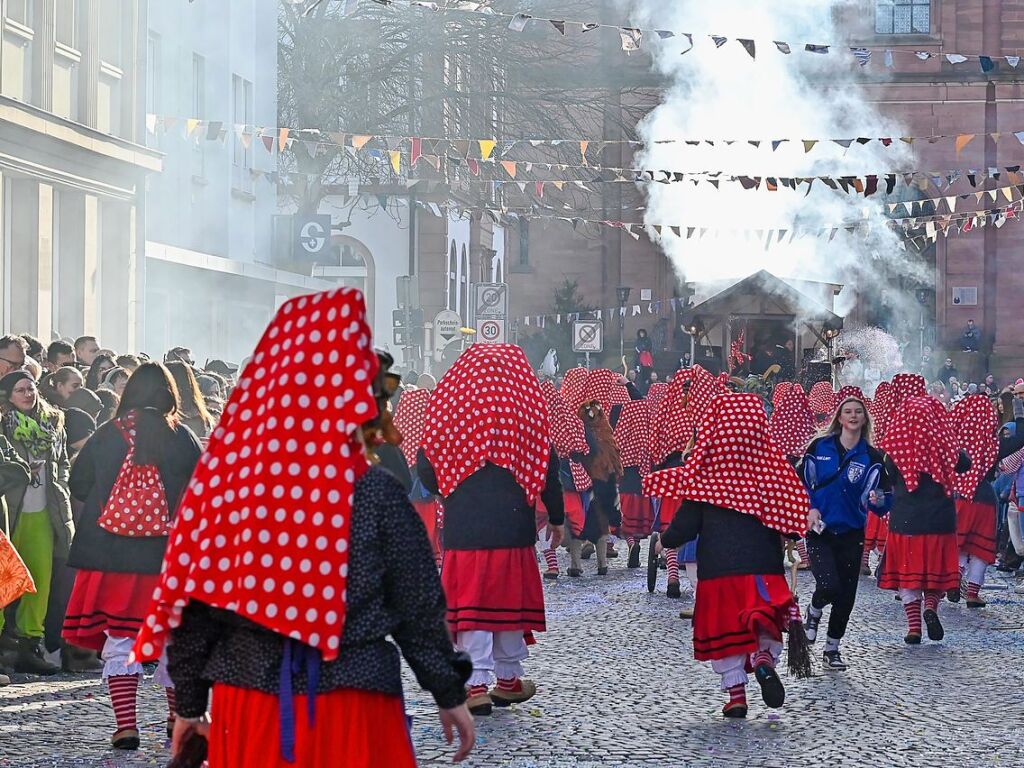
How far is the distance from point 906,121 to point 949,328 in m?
7.33

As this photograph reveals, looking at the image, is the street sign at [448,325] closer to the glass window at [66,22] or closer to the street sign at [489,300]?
the street sign at [489,300]

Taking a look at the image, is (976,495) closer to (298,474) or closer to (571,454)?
(571,454)

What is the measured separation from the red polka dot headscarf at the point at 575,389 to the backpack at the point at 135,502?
9.22m

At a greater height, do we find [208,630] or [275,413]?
[275,413]

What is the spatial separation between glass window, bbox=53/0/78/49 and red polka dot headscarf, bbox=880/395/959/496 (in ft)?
42.1

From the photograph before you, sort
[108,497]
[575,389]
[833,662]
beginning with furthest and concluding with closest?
[575,389] → [833,662] → [108,497]

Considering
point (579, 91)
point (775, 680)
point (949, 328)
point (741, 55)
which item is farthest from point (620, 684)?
point (949, 328)

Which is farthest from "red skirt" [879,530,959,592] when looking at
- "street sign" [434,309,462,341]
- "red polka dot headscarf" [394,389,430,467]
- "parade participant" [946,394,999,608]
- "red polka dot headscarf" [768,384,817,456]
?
"street sign" [434,309,462,341]

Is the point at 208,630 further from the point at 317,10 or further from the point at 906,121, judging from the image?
the point at 906,121

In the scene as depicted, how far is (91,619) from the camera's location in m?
8.41

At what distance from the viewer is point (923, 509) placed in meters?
12.3

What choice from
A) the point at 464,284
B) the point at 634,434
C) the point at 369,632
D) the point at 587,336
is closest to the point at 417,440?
the point at 634,434

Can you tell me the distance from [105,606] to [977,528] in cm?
814

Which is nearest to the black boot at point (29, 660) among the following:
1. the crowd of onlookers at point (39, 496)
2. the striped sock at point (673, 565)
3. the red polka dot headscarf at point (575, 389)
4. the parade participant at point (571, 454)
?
the crowd of onlookers at point (39, 496)
